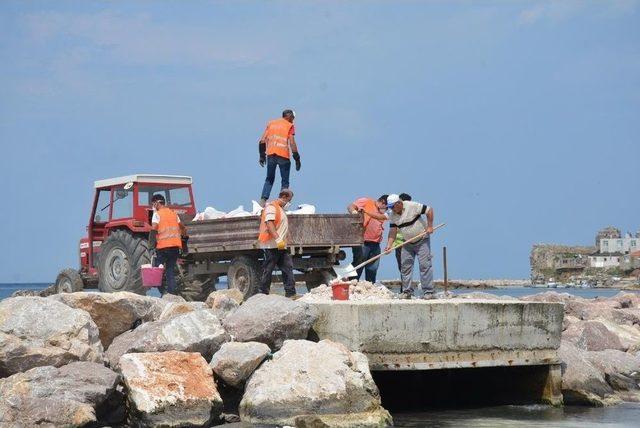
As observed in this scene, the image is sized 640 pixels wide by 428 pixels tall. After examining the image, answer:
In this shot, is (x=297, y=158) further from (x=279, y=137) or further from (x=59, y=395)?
(x=59, y=395)

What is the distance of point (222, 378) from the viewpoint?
10320 mm

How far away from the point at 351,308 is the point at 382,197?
513 centimetres

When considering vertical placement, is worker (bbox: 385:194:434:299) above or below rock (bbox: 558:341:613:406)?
above

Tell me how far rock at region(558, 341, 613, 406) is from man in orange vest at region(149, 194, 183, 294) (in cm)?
542

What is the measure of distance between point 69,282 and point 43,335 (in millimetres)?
7260

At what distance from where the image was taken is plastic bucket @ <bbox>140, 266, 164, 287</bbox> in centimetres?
1540

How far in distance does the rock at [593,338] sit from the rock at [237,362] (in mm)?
6087

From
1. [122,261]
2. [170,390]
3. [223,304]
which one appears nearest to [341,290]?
[223,304]

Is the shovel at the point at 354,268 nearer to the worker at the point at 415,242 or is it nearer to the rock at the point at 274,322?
the worker at the point at 415,242

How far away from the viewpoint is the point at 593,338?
49.6 feet

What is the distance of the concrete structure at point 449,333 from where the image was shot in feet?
35.8

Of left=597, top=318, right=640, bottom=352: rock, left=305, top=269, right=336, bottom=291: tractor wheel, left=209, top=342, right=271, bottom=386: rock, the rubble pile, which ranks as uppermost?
left=305, top=269, right=336, bottom=291: tractor wheel

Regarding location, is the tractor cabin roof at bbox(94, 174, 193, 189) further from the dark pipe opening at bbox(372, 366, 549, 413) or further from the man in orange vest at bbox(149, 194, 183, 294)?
the dark pipe opening at bbox(372, 366, 549, 413)

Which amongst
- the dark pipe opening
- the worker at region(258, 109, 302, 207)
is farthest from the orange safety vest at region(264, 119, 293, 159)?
the dark pipe opening
